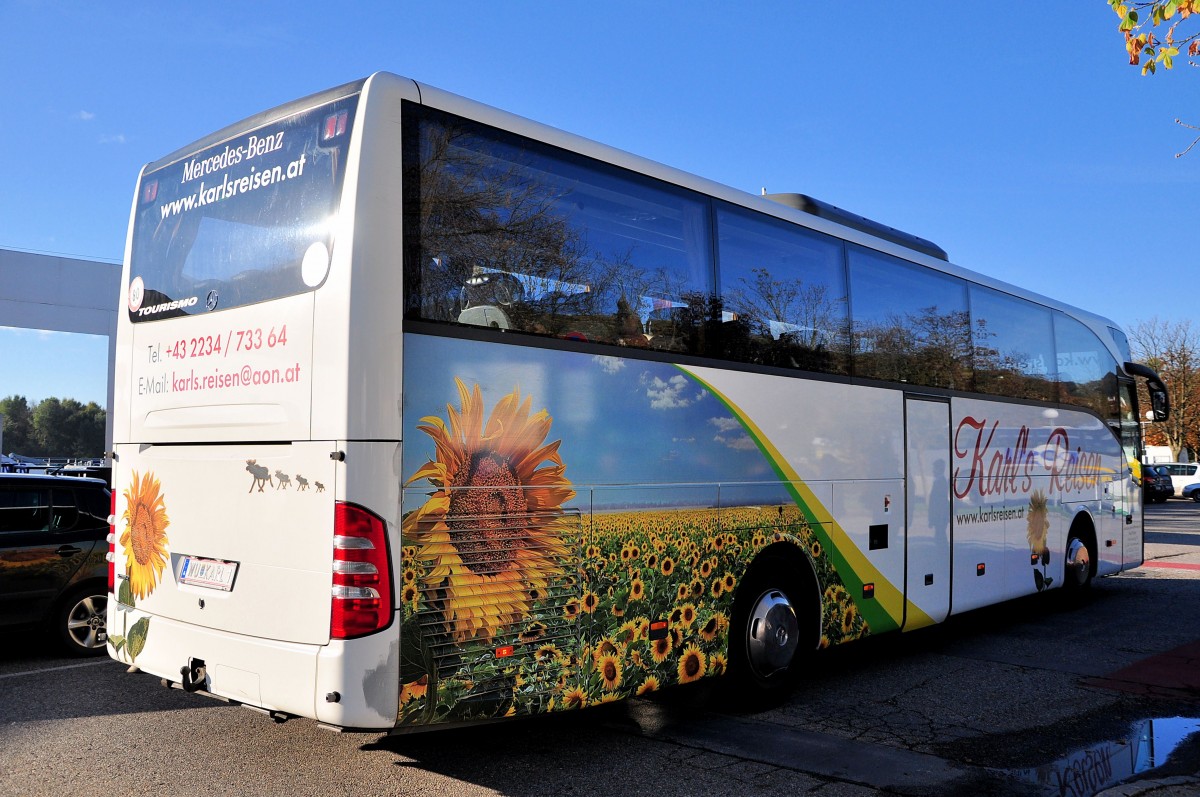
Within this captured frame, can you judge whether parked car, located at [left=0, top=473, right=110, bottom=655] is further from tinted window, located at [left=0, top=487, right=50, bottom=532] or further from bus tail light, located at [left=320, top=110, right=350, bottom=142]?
bus tail light, located at [left=320, top=110, right=350, bottom=142]

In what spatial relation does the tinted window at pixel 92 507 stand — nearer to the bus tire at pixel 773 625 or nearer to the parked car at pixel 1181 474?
the bus tire at pixel 773 625

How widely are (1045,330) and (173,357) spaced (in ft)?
31.9

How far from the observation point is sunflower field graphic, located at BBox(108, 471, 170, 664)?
5.68m

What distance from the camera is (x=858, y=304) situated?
26.9ft

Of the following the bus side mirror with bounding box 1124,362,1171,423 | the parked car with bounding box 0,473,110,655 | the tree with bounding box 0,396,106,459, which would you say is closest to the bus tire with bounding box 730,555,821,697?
the parked car with bounding box 0,473,110,655

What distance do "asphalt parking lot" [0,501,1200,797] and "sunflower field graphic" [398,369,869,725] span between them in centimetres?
56

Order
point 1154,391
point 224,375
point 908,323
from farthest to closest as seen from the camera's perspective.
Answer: point 1154,391 < point 908,323 < point 224,375

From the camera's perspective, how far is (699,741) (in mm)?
6141

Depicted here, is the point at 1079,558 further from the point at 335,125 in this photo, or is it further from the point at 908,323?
the point at 335,125

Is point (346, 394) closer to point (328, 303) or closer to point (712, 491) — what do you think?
point (328, 303)

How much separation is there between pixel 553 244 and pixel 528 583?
193cm

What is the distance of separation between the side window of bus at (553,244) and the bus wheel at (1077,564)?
752 centimetres

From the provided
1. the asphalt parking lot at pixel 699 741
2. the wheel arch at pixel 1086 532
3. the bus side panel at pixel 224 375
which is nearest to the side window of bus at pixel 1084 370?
the wheel arch at pixel 1086 532

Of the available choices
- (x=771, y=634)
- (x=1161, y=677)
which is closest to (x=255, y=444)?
(x=771, y=634)
